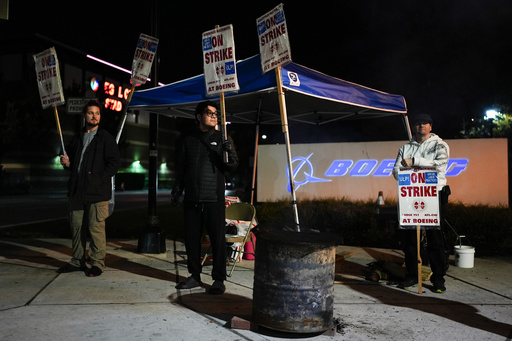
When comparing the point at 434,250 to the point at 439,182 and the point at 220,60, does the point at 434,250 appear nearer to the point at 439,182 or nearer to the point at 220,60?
the point at 439,182

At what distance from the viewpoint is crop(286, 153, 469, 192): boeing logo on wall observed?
401 inches

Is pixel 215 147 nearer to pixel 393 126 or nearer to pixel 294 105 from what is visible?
pixel 294 105

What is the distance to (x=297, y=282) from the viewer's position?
3529mm

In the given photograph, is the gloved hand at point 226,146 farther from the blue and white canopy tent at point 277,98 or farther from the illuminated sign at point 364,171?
the illuminated sign at point 364,171

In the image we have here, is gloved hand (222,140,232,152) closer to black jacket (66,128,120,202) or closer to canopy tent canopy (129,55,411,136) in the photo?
canopy tent canopy (129,55,411,136)

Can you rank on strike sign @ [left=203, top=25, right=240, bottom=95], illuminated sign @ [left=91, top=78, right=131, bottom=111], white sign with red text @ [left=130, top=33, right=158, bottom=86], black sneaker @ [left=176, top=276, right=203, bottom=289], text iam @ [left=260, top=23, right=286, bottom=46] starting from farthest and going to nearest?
1. illuminated sign @ [left=91, top=78, right=131, bottom=111]
2. white sign with red text @ [left=130, top=33, right=158, bottom=86]
3. on strike sign @ [left=203, top=25, right=240, bottom=95]
4. black sneaker @ [left=176, top=276, right=203, bottom=289]
5. text iam @ [left=260, top=23, right=286, bottom=46]

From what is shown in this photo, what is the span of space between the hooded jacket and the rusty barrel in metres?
2.24

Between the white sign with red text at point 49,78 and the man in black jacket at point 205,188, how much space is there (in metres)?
2.68

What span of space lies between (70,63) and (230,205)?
120ft

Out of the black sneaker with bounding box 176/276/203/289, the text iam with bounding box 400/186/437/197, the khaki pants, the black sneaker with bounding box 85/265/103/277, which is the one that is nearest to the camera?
the black sneaker with bounding box 176/276/203/289

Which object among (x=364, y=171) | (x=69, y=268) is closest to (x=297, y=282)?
(x=69, y=268)

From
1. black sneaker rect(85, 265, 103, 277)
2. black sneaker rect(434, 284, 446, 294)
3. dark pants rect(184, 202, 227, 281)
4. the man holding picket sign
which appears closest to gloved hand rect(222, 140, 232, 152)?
the man holding picket sign

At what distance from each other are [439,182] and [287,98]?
3.13 meters

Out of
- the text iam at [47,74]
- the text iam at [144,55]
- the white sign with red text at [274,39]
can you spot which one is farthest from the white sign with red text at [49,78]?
the white sign with red text at [274,39]
